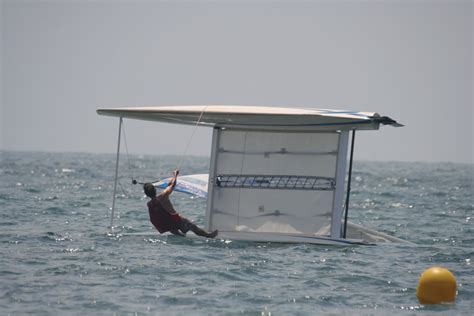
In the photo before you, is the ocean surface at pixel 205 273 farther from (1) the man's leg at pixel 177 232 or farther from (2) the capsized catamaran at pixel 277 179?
(2) the capsized catamaran at pixel 277 179

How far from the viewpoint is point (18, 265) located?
52.4 feet

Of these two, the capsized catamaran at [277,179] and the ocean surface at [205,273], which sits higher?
the capsized catamaran at [277,179]

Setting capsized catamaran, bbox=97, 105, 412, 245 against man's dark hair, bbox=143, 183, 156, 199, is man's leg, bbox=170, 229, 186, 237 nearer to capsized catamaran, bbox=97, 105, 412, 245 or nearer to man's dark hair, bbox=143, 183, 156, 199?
capsized catamaran, bbox=97, 105, 412, 245

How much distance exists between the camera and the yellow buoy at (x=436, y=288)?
45.8 ft

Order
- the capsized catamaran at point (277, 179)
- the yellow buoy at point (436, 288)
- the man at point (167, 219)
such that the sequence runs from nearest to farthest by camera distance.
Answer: the yellow buoy at point (436, 288) → the man at point (167, 219) → the capsized catamaran at point (277, 179)

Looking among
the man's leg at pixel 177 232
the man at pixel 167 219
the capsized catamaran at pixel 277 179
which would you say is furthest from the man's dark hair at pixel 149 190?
the capsized catamaran at pixel 277 179

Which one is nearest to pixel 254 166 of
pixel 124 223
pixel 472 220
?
pixel 124 223

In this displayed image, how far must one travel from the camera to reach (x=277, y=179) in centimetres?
1991

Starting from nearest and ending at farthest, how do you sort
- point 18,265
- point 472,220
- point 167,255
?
point 18,265 < point 167,255 < point 472,220

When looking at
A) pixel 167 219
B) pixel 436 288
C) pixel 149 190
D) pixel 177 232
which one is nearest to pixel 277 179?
pixel 177 232

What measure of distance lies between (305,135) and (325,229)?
6.82ft

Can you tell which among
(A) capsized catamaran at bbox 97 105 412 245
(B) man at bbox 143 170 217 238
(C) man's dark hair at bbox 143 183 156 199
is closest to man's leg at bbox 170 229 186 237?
(B) man at bbox 143 170 217 238

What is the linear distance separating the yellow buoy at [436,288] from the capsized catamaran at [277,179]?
188 inches

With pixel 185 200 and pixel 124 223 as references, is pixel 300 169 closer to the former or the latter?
pixel 124 223
